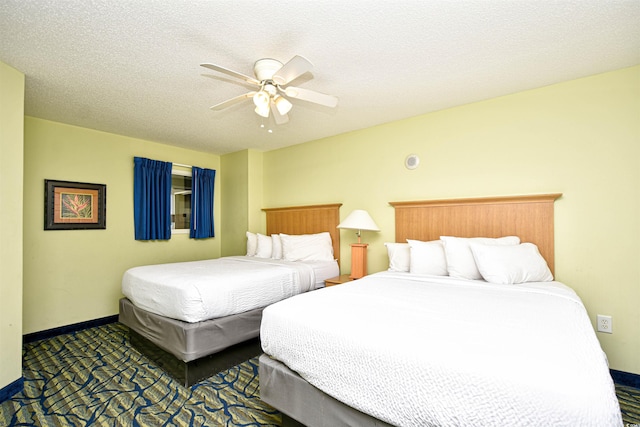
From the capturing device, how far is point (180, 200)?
15.1 feet

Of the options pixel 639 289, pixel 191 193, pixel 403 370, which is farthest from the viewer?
pixel 191 193

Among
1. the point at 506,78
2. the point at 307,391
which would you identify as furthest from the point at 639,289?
the point at 307,391

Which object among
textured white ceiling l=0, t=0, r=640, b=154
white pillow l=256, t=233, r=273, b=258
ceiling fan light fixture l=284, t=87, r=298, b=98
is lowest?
white pillow l=256, t=233, r=273, b=258

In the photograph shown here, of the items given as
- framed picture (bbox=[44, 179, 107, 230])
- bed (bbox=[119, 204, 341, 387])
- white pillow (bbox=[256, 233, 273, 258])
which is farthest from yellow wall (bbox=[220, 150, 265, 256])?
framed picture (bbox=[44, 179, 107, 230])

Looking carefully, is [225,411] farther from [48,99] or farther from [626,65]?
[626,65]

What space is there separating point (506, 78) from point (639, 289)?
6.31 ft

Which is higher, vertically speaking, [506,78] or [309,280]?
[506,78]

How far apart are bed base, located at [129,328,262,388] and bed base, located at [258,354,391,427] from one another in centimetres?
90

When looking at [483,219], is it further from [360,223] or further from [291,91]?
[291,91]

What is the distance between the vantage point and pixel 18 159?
2.29m

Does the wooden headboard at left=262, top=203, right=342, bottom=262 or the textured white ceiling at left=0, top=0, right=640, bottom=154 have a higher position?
the textured white ceiling at left=0, top=0, right=640, bottom=154

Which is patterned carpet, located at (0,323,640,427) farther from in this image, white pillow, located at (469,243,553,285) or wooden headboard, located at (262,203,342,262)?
wooden headboard, located at (262,203,342,262)

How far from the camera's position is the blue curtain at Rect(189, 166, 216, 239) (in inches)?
184

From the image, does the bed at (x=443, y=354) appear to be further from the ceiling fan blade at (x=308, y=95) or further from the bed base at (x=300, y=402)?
the ceiling fan blade at (x=308, y=95)
